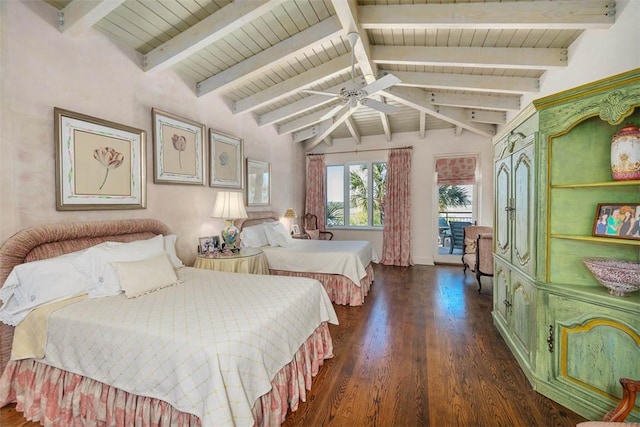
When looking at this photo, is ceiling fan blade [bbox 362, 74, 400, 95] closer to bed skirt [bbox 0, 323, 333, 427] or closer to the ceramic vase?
the ceramic vase

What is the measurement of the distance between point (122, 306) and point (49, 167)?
4.20 feet

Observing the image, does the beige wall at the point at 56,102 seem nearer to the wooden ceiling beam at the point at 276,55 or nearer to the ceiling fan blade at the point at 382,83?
the wooden ceiling beam at the point at 276,55

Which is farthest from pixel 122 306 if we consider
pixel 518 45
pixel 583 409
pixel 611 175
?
pixel 518 45

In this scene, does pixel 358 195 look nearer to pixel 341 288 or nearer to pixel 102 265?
pixel 341 288

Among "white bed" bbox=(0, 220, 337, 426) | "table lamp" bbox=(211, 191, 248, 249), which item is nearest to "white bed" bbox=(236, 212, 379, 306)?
"table lamp" bbox=(211, 191, 248, 249)

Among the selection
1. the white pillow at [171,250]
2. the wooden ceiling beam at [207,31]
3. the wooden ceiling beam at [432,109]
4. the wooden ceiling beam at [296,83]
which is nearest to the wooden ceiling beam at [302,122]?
the wooden ceiling beam at [296,83]

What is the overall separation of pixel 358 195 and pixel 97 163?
515 centimetres

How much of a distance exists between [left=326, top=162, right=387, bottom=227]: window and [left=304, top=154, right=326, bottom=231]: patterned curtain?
282 mm

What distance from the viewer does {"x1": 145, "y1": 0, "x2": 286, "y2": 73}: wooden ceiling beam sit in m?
2.29

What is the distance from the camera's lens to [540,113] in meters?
1.92

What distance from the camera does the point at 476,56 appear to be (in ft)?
9.66

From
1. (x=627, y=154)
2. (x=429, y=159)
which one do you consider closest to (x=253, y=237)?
(x=627, y=154)

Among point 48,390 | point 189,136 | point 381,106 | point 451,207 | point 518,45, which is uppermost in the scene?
point 518,45

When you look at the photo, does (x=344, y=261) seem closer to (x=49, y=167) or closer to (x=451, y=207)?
(x=49, y=167)
